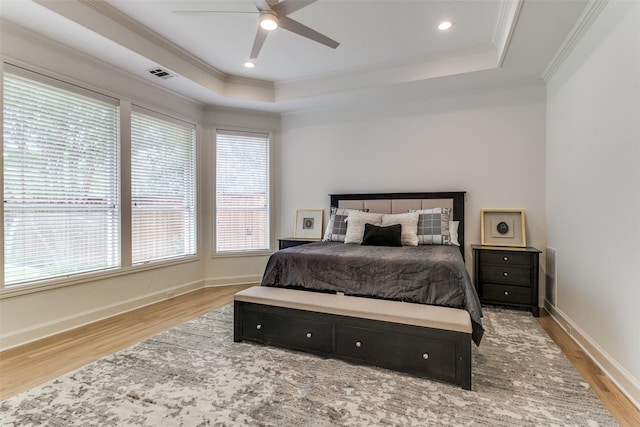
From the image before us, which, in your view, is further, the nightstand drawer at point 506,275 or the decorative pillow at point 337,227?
the decorative pillow at point 337,227

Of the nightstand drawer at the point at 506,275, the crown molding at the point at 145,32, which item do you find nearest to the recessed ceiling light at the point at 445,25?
the nightstand drawer at the point at 506,275

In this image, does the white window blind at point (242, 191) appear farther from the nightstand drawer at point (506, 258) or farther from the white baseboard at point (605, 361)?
the white baseboard at point (605, 361)

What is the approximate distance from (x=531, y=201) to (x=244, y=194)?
3.97 meters

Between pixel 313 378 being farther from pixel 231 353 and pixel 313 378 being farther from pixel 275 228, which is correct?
pixel 275 228

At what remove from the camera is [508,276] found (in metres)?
3.49

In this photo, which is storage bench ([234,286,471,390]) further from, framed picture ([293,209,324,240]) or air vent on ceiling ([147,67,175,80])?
air vent on ceiling ([147,67,175,80])

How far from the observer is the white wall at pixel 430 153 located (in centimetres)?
377

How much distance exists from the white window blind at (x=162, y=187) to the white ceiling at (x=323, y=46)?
56 cm

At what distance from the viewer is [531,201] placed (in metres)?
3.77

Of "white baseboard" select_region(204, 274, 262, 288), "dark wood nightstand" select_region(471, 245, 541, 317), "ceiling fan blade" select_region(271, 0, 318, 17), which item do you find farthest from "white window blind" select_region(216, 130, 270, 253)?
"dark wood nightstand" select_region(471, 245, 541, 317)

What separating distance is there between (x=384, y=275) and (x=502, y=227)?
2183 mm

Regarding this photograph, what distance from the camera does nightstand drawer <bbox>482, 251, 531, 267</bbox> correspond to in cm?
342

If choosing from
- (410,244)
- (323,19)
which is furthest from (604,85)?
(323,19)

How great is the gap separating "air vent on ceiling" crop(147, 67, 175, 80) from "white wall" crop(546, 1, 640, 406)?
4008 millimetres
